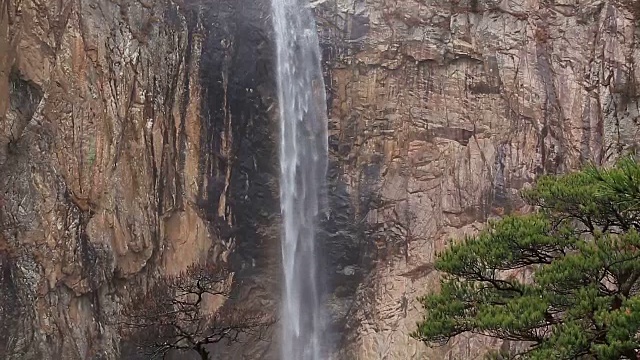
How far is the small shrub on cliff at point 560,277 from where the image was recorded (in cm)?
511

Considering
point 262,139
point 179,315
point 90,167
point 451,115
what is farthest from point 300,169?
point 90,167

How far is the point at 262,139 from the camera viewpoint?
14.5 m

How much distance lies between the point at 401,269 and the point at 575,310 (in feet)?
29.0

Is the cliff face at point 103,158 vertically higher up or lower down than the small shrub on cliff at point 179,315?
higher up

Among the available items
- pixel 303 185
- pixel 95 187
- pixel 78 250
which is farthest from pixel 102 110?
pixel 303 185

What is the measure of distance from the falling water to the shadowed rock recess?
30 cm

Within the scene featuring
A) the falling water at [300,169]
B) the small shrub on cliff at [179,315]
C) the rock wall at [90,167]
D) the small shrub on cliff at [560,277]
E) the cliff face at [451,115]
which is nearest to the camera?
the small shrub on cliff at [560,277]

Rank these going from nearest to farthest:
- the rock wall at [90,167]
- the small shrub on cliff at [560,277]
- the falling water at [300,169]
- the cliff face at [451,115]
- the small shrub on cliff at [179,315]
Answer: the small shrub on cliff at [560,277] < the small shrub on cliff at [179,315] < the rock wall at [90,167] < the cliff face at [451,115] < the falling water at [300,169]

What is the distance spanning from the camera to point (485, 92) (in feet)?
46.8

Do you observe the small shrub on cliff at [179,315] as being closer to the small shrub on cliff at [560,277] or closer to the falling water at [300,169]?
the falling water at [300,169]

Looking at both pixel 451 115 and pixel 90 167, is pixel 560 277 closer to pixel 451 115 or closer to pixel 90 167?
pixel 451 115

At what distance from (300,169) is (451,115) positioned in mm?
3786

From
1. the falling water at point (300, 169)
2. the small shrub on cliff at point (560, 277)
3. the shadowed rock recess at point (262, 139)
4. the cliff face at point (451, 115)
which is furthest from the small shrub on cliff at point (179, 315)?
the small shrub on cliff at point (560, 277)

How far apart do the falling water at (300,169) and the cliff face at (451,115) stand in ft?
1.55
